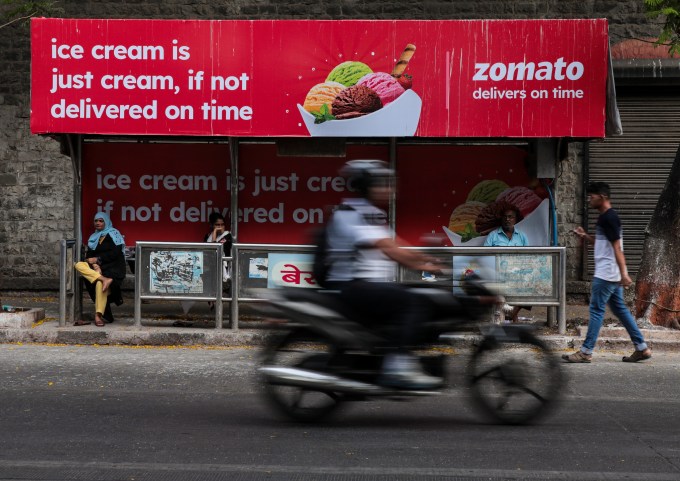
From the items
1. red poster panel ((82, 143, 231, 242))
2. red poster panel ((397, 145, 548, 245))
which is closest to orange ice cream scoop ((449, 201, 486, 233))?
red poster panel ((397, 145, 548, 245))

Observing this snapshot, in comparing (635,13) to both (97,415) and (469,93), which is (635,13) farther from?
(97,415)

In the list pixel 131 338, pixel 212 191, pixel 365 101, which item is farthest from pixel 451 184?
pixel 131 338

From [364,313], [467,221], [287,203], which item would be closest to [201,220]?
[287,203]

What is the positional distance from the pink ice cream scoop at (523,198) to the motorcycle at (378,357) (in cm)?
646

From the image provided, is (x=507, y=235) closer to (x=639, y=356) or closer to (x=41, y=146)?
(x=639, y=356)

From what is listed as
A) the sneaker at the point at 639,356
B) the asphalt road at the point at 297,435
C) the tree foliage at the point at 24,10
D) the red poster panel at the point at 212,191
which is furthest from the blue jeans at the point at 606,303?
the tree foliage at the point at 24,10

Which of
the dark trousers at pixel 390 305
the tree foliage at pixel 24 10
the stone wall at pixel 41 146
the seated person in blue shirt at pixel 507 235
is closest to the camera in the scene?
the dark trousers at pixel 390 305

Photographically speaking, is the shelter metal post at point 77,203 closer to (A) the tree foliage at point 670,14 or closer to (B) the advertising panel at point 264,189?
(B) the advertising panel at point 264,189

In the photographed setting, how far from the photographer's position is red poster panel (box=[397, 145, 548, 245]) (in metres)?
12.6

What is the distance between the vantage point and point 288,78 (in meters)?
11.2

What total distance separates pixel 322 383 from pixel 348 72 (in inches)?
232

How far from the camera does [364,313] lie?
604 centimetres

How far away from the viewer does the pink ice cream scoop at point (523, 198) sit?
12.4 m

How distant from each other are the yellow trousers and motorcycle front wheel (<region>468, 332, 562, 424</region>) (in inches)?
257
